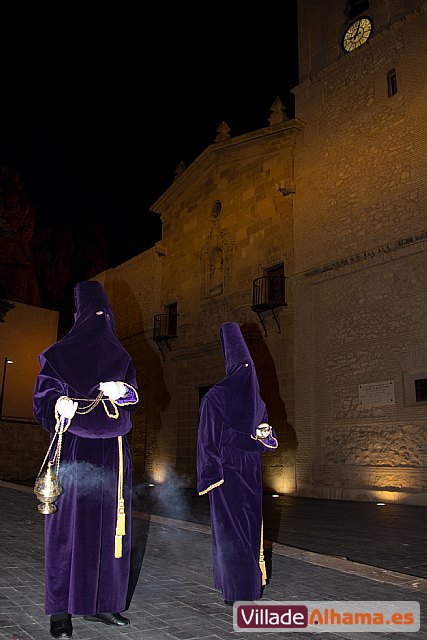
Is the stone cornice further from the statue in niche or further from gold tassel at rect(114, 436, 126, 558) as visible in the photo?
gold tassel at rect(114, 436, 126, 558)

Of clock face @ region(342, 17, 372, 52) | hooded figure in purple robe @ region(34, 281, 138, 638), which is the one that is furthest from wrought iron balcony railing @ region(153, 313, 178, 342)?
hooded figure in purple robe @ region(34, 281, 138, 638)

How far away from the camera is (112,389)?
391 centimetres

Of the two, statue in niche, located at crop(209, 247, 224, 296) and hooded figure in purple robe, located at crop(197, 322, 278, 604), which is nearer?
hooded figure in purple robe, located at crop(197, 322, 278, 604)

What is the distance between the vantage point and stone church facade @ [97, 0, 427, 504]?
1498cm

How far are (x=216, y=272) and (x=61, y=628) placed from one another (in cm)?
1832

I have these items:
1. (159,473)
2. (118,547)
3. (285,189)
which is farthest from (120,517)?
(159,473)

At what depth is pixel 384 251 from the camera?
15.6 meters

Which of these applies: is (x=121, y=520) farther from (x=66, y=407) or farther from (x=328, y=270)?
(x=328, y=270)

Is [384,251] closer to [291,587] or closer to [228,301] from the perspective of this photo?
[228,301]

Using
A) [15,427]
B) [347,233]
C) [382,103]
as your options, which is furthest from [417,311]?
[15,427]

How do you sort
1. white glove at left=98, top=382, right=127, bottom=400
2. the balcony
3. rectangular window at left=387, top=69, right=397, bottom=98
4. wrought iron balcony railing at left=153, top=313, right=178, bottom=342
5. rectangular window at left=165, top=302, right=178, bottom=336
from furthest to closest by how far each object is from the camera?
rectangular window at left=165, top=302, right=178, bottom=336 → wrought iron balcony railing at left=153, top=313, right=178, bottom=342 → the balcony → rectangular window at left=387, top=69, right=397, bottom=98 → white glove at left=98, top=382, right=127, bottom=400

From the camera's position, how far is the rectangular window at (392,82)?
647 inches

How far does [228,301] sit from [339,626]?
658 inches

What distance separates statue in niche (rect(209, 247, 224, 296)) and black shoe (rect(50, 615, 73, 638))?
57.8 feet
